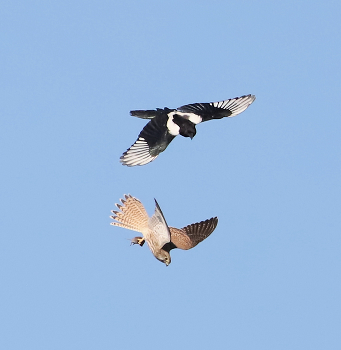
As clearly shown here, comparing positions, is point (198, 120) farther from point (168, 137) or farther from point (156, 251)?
point (156, 251)

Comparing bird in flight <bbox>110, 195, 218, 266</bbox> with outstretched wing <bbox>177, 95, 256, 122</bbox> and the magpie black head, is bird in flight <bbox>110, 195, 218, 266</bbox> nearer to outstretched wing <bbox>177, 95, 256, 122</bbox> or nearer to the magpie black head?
the magpie black head

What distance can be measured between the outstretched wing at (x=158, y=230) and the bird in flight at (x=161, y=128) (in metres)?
1.02

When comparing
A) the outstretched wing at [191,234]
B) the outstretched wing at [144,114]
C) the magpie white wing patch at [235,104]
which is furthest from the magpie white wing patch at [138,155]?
the magpie white wing patch at [235,104]

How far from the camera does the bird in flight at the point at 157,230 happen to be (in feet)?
56.1

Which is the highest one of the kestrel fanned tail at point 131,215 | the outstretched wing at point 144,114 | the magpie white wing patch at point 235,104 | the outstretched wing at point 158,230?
the magpie white wing patch at point 235,104

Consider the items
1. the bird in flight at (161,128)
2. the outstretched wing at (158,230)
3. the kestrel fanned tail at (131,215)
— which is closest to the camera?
the outstretched wing at (158,230)

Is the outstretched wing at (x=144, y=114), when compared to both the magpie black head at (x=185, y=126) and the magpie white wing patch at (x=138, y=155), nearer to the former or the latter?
the magpie black head at (x=185, y=126)

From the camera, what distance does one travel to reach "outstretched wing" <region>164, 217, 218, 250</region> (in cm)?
1797

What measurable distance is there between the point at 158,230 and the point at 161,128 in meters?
1.77

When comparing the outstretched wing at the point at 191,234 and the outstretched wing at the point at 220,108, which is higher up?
the outstretched wing at the point at 220,108

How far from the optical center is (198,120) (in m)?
17.8

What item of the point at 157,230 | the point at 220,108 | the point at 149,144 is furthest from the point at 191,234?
the point at 220,108

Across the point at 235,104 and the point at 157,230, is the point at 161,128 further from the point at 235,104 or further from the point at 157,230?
the point at 235,104

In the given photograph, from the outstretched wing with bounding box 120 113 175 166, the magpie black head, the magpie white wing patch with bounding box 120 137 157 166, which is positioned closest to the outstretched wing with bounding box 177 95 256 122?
the magpie black head
